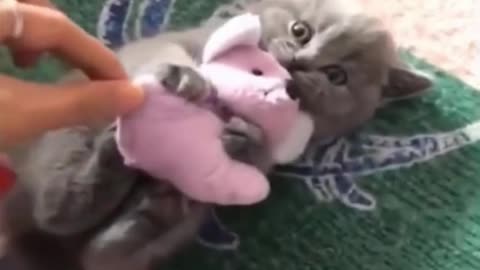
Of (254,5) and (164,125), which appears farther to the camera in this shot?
(254,5)

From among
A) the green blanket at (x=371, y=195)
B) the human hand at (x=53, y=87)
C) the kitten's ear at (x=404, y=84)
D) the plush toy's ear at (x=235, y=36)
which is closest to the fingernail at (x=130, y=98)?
the human hand at (x=53, y=87)

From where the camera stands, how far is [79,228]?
822 mm

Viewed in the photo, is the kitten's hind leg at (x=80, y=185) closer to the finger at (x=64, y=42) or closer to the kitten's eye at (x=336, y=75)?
the finger at (x=64, y=42)

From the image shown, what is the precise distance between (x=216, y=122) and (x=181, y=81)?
0.06 m

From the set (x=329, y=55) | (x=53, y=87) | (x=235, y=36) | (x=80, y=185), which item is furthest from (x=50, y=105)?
(x=329, y=55)

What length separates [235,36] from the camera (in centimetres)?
89

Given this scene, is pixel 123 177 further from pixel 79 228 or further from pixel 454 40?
pixel 454 40

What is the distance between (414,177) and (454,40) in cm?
24

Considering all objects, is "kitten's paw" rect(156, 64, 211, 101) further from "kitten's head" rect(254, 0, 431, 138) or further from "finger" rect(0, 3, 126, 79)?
"kitten's head" rect(254, 0, 431, 138)

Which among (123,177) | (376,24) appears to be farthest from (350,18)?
Result: (123,177)

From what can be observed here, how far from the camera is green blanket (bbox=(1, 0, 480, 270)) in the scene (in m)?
1.00

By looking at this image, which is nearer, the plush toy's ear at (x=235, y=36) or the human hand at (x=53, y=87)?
the human hand at (x=53, y=87)

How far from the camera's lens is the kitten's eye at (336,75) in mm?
984

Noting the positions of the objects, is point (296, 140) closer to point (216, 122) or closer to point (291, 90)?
point (291, 90)
